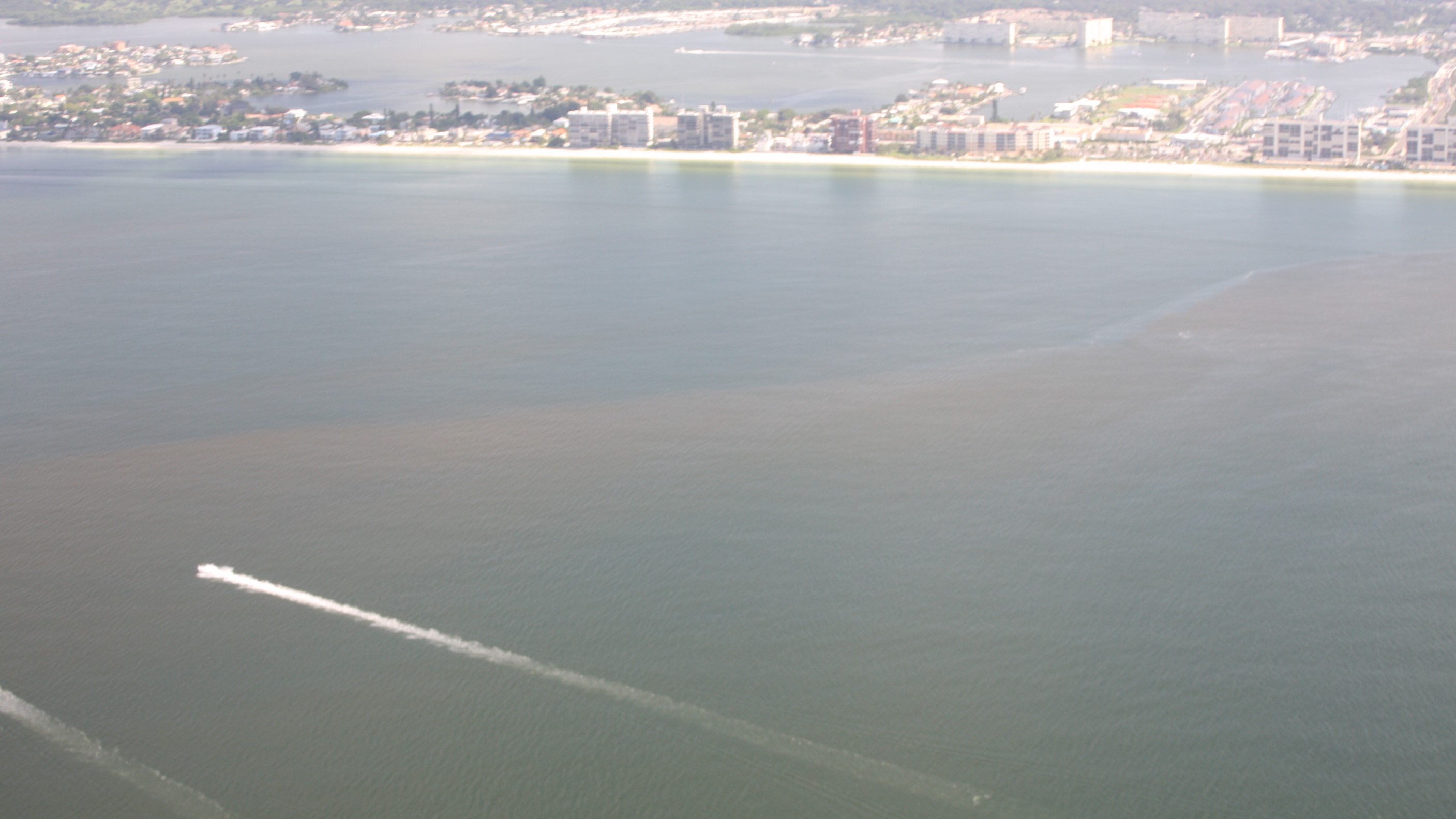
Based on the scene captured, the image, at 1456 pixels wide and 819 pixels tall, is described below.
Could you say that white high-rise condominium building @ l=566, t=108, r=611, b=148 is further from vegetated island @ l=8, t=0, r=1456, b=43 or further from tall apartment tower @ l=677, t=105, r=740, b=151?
vegetated island @ l=8, t=0, r=1456, b=43

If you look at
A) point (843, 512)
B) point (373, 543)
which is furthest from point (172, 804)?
point (843, 512)

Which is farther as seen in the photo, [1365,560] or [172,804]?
[1365,560]

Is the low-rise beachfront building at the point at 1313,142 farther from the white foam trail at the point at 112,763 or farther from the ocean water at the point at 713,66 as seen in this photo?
the white foam trail at the point at 112,763

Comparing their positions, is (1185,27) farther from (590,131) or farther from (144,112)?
(144,112)

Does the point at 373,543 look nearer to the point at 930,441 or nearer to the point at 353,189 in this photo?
the point at 930,441

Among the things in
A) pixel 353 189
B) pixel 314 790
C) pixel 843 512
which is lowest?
pixel 314 790

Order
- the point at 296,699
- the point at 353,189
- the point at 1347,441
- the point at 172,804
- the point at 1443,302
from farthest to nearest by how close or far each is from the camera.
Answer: the point at 353,189
the point at 1443,302
the point at 1347,441
the point at 296,699
the point at 172,804
